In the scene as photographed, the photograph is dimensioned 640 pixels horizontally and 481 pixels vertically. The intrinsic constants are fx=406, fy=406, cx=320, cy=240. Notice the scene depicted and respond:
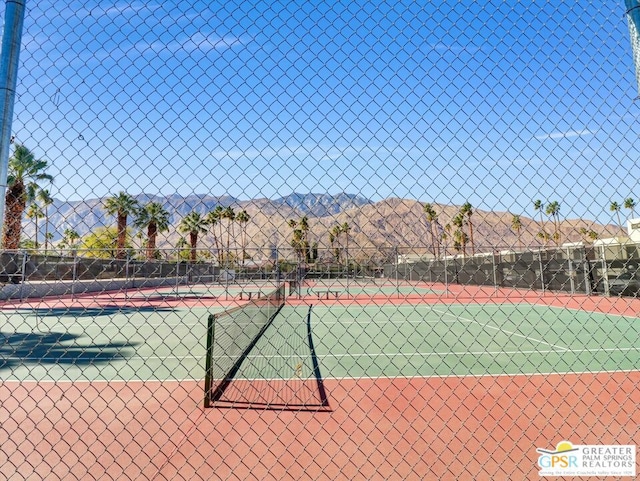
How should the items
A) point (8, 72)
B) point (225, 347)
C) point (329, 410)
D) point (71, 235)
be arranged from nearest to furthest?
point (8, 72) → point (329, 410) → point (225, 347) → point (71, 235)

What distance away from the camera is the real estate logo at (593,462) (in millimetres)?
3383

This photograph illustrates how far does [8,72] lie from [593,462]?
17.4 feet

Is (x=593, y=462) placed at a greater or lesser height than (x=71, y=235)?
lesser

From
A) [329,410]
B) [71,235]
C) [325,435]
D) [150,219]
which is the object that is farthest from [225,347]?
[71,235]

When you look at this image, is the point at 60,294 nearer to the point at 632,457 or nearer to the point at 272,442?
the point at 272,442

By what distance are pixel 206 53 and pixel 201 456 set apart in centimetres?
407

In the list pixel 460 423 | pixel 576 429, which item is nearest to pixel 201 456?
pixel 460 423

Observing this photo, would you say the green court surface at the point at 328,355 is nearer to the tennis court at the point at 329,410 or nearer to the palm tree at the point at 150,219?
the tennis court at the point at 329,410

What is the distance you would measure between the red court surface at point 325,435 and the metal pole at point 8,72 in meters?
2.27

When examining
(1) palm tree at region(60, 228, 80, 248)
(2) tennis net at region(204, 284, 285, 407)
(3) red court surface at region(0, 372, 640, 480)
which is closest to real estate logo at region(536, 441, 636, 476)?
(3) red court surface at region(0, 372, 640, 480)

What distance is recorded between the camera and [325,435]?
5012 mm

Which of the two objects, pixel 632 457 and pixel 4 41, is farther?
pixel 632 457

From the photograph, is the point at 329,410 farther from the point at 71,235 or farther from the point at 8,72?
the point at 71,235

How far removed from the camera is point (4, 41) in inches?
103
